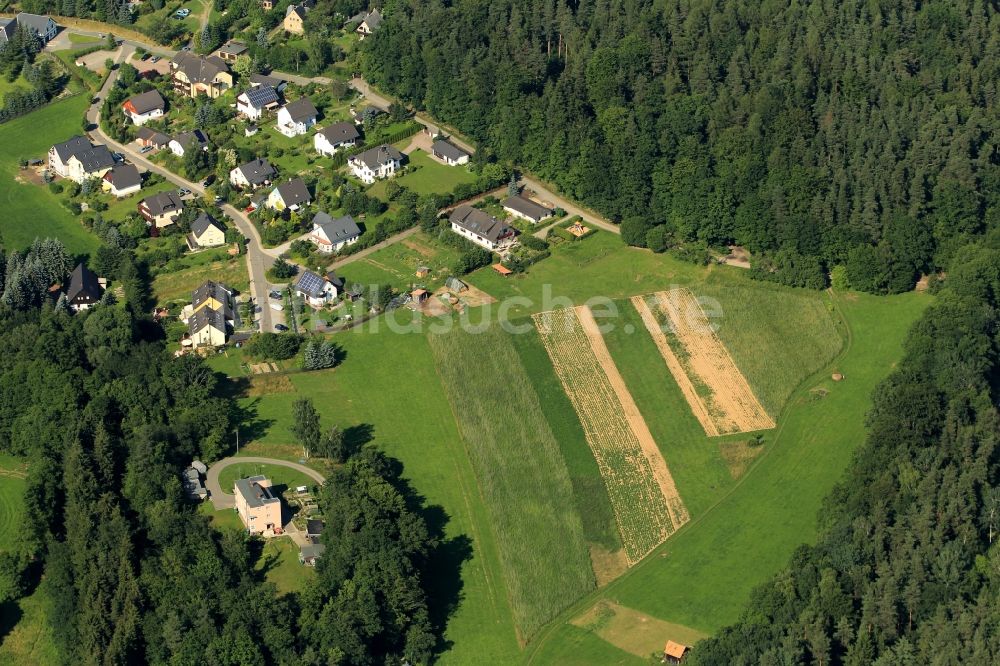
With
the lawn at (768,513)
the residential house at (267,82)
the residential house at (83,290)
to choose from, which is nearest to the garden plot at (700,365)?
the lawn at (768,513)

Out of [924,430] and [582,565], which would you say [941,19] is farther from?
[582,565]

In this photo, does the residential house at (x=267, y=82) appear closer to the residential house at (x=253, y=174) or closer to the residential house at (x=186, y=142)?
the residential house at (x=186, y=142)

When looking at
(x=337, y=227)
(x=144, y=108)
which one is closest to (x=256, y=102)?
(x=144, y=108)

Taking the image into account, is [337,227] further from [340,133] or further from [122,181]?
[122,181]

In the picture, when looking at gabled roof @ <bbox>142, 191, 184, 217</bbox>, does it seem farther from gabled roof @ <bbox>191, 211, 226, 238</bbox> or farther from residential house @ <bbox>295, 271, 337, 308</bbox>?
residential house @ <bbox>295, 271, 337, 308</bbox>

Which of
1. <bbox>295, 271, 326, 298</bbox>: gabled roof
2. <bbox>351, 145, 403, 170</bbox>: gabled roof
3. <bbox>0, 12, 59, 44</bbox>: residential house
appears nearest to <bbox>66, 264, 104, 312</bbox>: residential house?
<bbox>295, 271, 326, 298</bbox>: gabled roof
